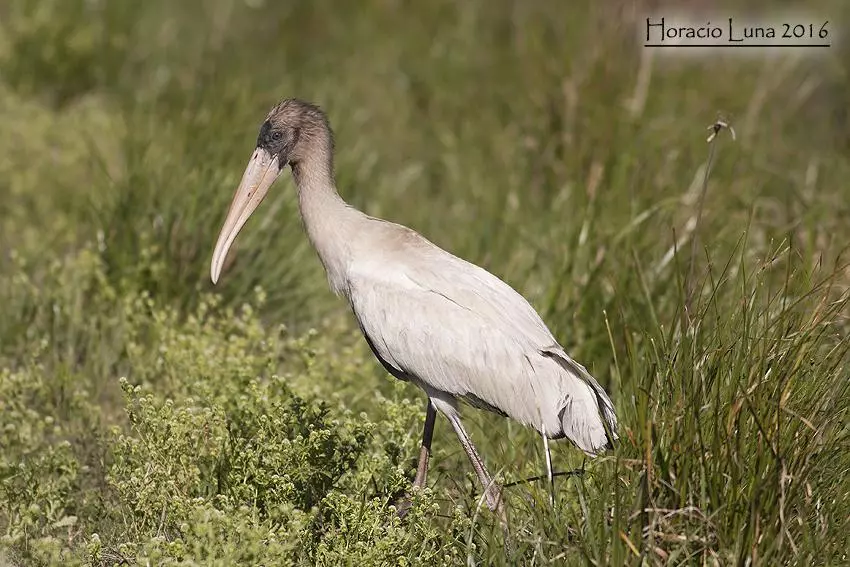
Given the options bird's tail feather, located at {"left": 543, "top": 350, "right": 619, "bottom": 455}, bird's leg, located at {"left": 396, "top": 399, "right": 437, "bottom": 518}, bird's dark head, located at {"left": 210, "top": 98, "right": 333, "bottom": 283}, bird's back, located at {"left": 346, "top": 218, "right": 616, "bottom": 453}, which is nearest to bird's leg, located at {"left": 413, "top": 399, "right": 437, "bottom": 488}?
bird's leg, located at {"left": 396, "top": 399, "right": 437, "bottom": 518}

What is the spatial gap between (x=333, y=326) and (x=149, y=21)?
13.2 feet

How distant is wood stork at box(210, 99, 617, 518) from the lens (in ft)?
15.2

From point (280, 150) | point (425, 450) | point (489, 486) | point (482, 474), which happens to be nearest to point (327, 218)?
point (280, 150)

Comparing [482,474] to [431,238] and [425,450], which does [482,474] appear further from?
[431,238]

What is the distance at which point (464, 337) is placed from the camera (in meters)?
4.75

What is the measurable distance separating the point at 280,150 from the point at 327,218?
0.39 m

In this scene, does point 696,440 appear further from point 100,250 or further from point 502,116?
point 502,116

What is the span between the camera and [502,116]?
352 inches

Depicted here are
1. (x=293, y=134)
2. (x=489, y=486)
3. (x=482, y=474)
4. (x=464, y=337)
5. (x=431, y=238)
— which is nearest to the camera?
(x=489, y=486)

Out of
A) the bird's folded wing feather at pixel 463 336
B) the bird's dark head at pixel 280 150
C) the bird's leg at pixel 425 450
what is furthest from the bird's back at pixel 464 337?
the bird's dark head at pixel 280 150

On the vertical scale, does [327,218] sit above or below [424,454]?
above

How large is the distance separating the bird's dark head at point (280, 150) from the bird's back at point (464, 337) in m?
0.52

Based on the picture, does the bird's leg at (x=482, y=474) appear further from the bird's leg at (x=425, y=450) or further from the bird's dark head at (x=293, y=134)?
the bird's dark head at (x=293, y=134)

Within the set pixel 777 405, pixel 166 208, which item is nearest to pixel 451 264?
pixel 777 405
